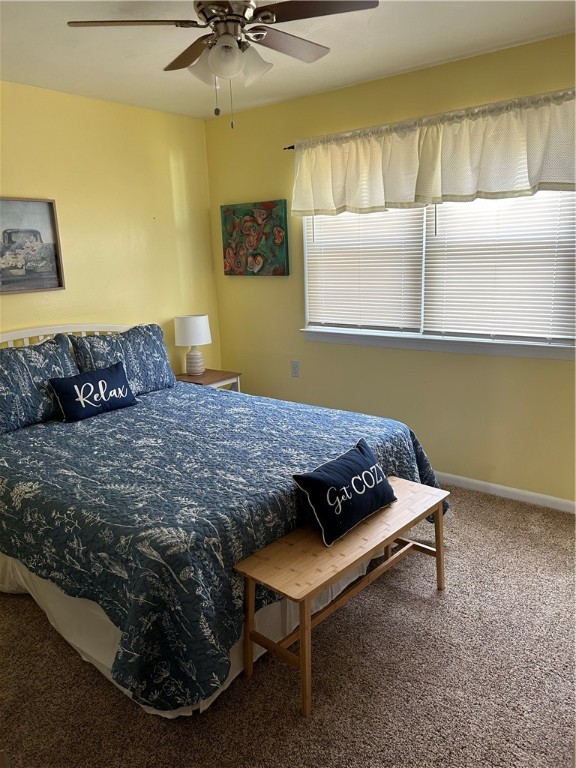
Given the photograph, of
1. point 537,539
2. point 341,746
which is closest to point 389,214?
point 537,539

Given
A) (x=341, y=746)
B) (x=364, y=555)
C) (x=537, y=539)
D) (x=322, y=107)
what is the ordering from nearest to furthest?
1. (x=341, y=746)
2. (x=364, y=555)
3. (x=537, y=539)
4. (x=322, y=107)

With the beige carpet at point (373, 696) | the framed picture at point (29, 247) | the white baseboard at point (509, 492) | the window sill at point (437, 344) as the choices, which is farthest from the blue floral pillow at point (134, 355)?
the white baseboard at point (509, 492)

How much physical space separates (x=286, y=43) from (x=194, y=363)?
2.54 metres

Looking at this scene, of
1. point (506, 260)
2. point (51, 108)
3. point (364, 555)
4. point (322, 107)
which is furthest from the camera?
point (322, 107)

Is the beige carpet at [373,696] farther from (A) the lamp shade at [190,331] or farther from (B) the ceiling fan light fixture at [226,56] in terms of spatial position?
(B) the ceiling fan light fixture at [226,56]

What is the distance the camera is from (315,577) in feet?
6.16

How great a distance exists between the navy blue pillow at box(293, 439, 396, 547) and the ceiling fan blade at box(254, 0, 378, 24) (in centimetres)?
163

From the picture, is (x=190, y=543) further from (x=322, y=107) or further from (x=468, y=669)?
(x=322, y=107)

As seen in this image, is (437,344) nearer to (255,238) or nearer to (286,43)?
(255,238)

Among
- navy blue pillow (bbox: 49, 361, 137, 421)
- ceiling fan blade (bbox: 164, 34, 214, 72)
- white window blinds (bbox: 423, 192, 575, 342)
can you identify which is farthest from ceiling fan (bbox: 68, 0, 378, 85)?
navy blue pillow (bbox: 49, 361, 137, 421)

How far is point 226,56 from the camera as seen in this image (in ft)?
6.57

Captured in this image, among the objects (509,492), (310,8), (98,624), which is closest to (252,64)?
(310,8)

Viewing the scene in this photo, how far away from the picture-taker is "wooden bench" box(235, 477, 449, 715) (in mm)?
1838

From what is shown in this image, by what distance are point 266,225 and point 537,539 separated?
2772 millimetres
